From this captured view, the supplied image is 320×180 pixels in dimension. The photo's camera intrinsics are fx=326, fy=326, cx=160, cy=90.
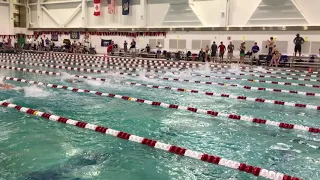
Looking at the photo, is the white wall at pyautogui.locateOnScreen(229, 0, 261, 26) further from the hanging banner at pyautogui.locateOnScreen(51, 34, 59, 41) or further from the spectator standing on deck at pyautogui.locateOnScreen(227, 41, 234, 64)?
the hanging banner at pyautogui.locateOnScreen(51, 34, 59, 41)

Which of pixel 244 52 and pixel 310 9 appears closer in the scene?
pixel 310 9

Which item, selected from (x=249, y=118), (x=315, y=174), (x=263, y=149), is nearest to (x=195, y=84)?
(x=249, y=118)

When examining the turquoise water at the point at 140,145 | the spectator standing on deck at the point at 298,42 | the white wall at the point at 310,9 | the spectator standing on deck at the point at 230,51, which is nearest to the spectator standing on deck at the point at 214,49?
the spectator standing on deck at the point at 230,51

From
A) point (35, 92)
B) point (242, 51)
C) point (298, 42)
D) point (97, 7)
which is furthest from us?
point (97, 7)

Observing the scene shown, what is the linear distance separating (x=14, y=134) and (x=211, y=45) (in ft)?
57.4

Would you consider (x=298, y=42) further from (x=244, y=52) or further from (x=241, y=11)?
(x=241, y=11)

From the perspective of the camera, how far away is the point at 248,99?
26.6 ft

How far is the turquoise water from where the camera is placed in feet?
12.0

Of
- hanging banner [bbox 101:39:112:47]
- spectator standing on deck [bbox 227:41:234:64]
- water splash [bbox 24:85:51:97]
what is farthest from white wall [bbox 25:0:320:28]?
water splash [bbox 24:85:51:97]

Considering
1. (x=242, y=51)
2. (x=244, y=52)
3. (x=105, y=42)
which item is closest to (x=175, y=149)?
(x=242, y=51)

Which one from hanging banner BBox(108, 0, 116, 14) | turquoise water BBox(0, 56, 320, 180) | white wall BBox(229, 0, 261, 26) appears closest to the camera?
turquoise water BBox(0, 56, 320, 180)

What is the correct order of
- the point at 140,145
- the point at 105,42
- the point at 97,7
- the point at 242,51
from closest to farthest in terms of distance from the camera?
the point at 140,145 < the point at 242,51 < the point at 97,7 < the point at 105,42

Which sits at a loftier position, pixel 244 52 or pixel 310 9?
pixel 310 9

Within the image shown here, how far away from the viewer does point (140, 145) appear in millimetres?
4469
